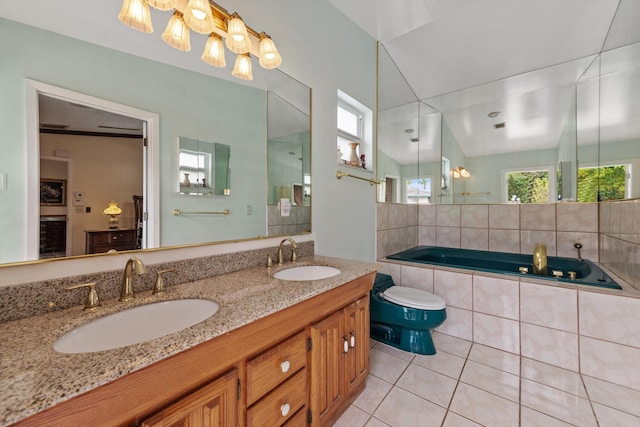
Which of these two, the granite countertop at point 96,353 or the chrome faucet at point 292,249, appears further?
the chrome faucet at point 292,249

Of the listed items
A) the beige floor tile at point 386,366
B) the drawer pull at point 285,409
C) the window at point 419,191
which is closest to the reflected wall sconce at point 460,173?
the window at point 419,191

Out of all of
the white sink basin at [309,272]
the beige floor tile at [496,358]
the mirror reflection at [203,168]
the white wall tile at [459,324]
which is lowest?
the beige floor tile at [496,358]

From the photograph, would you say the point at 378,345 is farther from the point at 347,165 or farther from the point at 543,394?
the point at 347,165

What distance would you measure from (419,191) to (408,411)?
259cm

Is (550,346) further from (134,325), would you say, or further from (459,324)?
(134,325)

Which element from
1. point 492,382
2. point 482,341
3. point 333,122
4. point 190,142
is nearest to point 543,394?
point 492,382

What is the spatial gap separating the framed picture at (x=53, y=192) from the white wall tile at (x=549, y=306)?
2694 millimetres

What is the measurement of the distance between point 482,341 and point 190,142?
2520 mm

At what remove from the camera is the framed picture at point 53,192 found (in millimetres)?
809

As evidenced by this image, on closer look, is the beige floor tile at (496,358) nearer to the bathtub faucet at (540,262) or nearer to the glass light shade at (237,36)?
the bathtub faucet at (540,262)

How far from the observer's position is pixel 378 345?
82.8 inches

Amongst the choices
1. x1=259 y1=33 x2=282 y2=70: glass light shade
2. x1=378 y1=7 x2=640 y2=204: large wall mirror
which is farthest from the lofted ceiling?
x1=259 y1=33 x2=282 y2=70: glass light shade

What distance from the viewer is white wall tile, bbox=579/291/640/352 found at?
1.57 m

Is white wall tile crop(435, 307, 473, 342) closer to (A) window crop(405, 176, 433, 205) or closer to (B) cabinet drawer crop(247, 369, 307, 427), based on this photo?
(A) window crop(405, 176, 433, 205)
